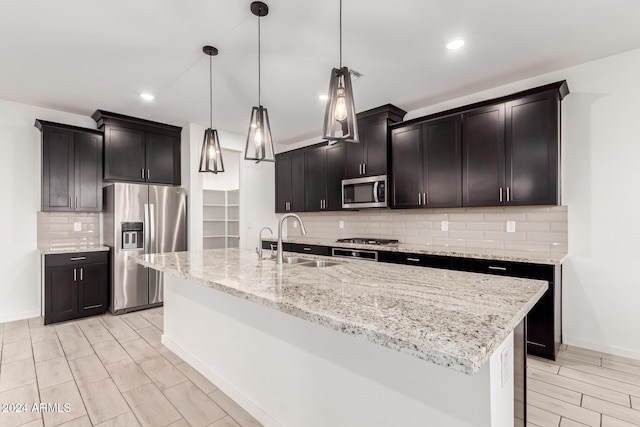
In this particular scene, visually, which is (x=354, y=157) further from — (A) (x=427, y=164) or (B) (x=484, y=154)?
(B) (x=484, y=154)

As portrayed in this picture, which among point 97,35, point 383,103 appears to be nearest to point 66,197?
point 97,35

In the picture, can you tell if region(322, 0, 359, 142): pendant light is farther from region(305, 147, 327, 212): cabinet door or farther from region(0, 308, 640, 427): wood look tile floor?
region(305, 147, 327, 212): cabinet door

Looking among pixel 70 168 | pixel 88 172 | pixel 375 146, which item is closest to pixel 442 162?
pixel 375 146

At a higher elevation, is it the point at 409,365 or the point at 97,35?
the point at 97,35

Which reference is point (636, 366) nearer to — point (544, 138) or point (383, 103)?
point (544, 138)

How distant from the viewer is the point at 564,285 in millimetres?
3021

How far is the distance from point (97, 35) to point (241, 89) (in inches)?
52.2

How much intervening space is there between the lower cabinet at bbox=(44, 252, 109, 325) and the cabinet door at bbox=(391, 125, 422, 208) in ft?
12.4

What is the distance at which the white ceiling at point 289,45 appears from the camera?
217 centimetres

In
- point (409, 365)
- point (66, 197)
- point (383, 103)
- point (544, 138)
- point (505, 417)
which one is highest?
point (383, 103)

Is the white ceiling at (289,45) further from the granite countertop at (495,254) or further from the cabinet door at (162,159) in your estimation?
the granite countertop at (495,254)

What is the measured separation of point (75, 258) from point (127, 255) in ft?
1.75

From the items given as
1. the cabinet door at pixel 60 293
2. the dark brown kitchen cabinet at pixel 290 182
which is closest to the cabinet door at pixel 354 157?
the dark brown kitchen cabinet at pixel 290 182

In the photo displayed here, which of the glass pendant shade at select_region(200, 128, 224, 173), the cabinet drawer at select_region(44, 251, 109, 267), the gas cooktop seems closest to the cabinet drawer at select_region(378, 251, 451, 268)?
the gas cooktop
